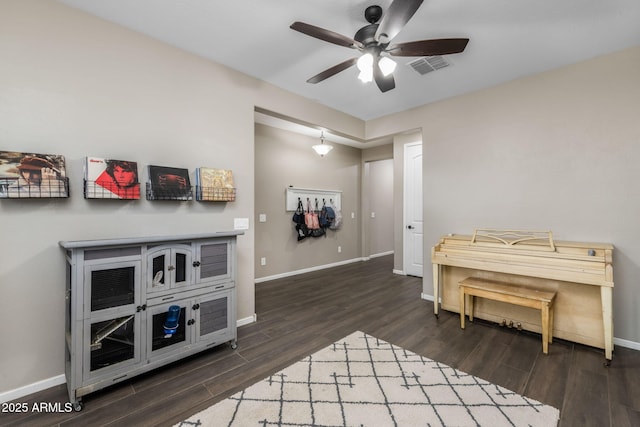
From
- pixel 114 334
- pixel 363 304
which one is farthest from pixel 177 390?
pixel 363 304

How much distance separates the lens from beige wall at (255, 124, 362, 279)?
4848mm

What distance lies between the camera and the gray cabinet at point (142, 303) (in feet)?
5.92

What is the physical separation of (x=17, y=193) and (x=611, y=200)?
189 inches

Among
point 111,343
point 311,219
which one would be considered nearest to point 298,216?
point 311,219

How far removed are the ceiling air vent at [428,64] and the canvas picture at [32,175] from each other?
3.12 meters

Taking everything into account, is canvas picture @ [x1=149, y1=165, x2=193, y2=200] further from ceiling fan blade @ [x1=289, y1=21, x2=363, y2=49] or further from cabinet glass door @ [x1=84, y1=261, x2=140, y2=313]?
ceiling fan blade @ [x1=289, y1=21, x2=363, y2=49]

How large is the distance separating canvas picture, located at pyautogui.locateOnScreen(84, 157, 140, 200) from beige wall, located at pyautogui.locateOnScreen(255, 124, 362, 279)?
257 cm

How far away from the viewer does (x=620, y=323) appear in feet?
8.42

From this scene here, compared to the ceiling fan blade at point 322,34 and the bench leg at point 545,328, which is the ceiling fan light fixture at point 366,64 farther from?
the bench leg at point 545,328

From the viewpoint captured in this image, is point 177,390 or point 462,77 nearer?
point 177,390

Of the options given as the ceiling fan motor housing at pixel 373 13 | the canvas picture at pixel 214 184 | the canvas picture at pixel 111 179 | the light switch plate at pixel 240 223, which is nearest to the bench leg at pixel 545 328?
the ceiling fan motor housing at pixel 373 13

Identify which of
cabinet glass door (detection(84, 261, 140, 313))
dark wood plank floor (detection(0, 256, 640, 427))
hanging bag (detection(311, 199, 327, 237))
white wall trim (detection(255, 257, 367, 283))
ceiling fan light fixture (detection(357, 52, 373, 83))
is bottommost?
dark wood plank floor (detection(0, 256, 640, 427))

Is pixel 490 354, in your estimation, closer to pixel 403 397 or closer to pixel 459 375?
pixel 459 375

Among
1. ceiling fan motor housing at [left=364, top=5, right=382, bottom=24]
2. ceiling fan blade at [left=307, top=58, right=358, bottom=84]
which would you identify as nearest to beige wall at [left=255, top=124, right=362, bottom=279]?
ceiling fan blade at [left=307, top=58, right=358, bottom=84]
